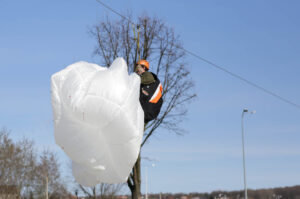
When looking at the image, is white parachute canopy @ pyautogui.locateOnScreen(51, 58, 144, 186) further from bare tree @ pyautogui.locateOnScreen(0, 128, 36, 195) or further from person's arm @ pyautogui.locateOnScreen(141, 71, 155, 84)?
bare tree @ pyautogui.locateOnScreen(0, 128, 36, 195)

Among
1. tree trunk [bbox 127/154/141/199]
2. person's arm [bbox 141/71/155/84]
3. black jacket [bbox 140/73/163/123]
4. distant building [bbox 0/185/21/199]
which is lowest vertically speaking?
distant building [bbox 0/185/21/199]

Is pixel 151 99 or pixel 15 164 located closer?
pixel 151 99

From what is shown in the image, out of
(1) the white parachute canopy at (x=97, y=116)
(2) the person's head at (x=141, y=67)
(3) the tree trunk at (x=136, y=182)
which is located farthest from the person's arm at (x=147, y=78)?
(3) the tree trunk at (x=136, y=182)

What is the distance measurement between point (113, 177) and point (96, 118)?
1188 mm

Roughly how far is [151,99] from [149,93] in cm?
11

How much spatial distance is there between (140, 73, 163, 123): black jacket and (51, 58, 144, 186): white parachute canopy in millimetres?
506

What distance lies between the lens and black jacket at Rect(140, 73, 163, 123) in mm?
7273

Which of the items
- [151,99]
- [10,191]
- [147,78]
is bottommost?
[10,191]

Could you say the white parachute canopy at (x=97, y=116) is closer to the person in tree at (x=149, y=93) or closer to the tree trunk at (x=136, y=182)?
the person in tree at (x=149, y=93)

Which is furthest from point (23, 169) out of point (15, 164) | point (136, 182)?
point (136, 182)

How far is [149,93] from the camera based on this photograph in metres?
7.30

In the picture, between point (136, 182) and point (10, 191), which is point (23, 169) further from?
point (136, 182)

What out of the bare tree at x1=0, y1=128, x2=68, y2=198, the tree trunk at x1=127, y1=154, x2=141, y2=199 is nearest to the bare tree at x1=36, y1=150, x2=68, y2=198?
the bare tree at x1=0, y1=128, x2=68, y2=198

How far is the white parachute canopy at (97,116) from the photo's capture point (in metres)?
6.15
